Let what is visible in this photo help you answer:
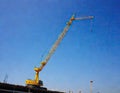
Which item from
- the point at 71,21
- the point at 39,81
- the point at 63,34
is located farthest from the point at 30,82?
the point at 71,21

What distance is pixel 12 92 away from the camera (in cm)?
7169

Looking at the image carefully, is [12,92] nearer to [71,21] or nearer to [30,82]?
[30,82]

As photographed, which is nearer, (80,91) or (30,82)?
(30,82)

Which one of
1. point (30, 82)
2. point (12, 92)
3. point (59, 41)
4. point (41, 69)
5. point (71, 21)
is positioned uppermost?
point (71, 21)

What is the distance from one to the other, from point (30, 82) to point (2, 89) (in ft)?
100

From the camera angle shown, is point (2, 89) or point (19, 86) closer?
point (2, 89)

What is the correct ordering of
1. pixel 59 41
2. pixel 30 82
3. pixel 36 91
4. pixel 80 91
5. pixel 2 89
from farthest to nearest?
pixel 80 91 → pixel 59 41 → pixel 30 82 → pixel 36 91 → pixel 2 89

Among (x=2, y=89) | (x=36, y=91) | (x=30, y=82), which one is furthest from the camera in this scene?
(x=30, y=82)

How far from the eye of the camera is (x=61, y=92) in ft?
330

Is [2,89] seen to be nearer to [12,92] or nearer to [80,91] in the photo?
[12,92]

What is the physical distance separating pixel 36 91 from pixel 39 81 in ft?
44.0

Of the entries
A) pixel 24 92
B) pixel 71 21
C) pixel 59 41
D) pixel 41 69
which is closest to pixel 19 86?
pixel 24 92

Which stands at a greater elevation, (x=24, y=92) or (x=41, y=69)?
(x=41, y=69)

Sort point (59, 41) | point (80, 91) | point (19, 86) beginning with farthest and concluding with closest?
1. point (80, 91)
2. point (59, 41)
3. point (19, 86)
